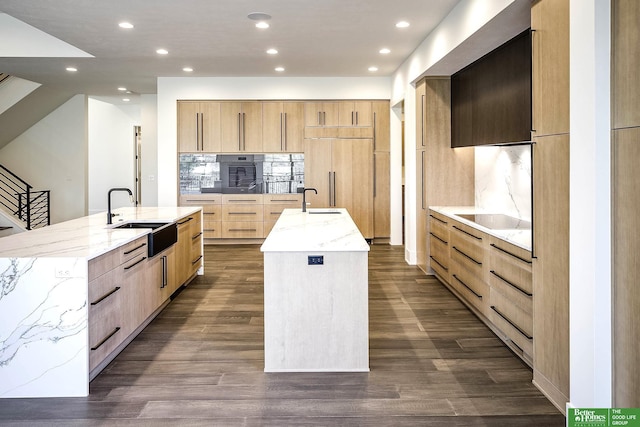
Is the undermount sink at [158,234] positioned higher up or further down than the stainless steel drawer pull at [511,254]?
higher up

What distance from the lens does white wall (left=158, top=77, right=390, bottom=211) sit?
8.84 metres

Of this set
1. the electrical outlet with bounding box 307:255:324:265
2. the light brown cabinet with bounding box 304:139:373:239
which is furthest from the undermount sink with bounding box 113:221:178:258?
the light brown cabinet with bounding box 304:139:373:239

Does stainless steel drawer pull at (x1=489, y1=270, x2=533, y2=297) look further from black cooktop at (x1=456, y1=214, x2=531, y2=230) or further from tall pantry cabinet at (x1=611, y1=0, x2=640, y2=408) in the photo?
tall pantry cabinet at (x1=611, y1=0, x2=640, y2=408)

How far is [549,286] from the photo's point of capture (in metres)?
2.96

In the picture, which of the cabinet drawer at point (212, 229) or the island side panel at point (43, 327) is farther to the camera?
the cabinet drawer at point (212, 229)

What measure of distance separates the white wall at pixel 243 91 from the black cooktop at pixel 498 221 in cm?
420

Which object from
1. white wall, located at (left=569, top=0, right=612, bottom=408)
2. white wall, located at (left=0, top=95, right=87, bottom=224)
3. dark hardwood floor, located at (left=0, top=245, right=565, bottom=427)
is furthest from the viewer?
white wall, located at (left=0, top=95, right=87, bottom=224)

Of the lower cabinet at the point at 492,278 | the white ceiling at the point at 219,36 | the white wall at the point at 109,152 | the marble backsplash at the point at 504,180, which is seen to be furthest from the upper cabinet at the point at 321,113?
the white wall at the point at 109,152

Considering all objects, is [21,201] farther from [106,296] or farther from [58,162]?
[106,296]

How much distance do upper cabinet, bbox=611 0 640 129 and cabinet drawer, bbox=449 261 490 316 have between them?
2.19m

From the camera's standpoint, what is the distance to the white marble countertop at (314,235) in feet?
11.2

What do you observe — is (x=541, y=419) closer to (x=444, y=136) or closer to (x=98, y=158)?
(x=444, y=136)

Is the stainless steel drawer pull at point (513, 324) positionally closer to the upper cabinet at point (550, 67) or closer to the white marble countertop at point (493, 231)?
the white marble countertop at point (493, 231)

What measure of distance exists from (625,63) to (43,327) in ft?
10.5
